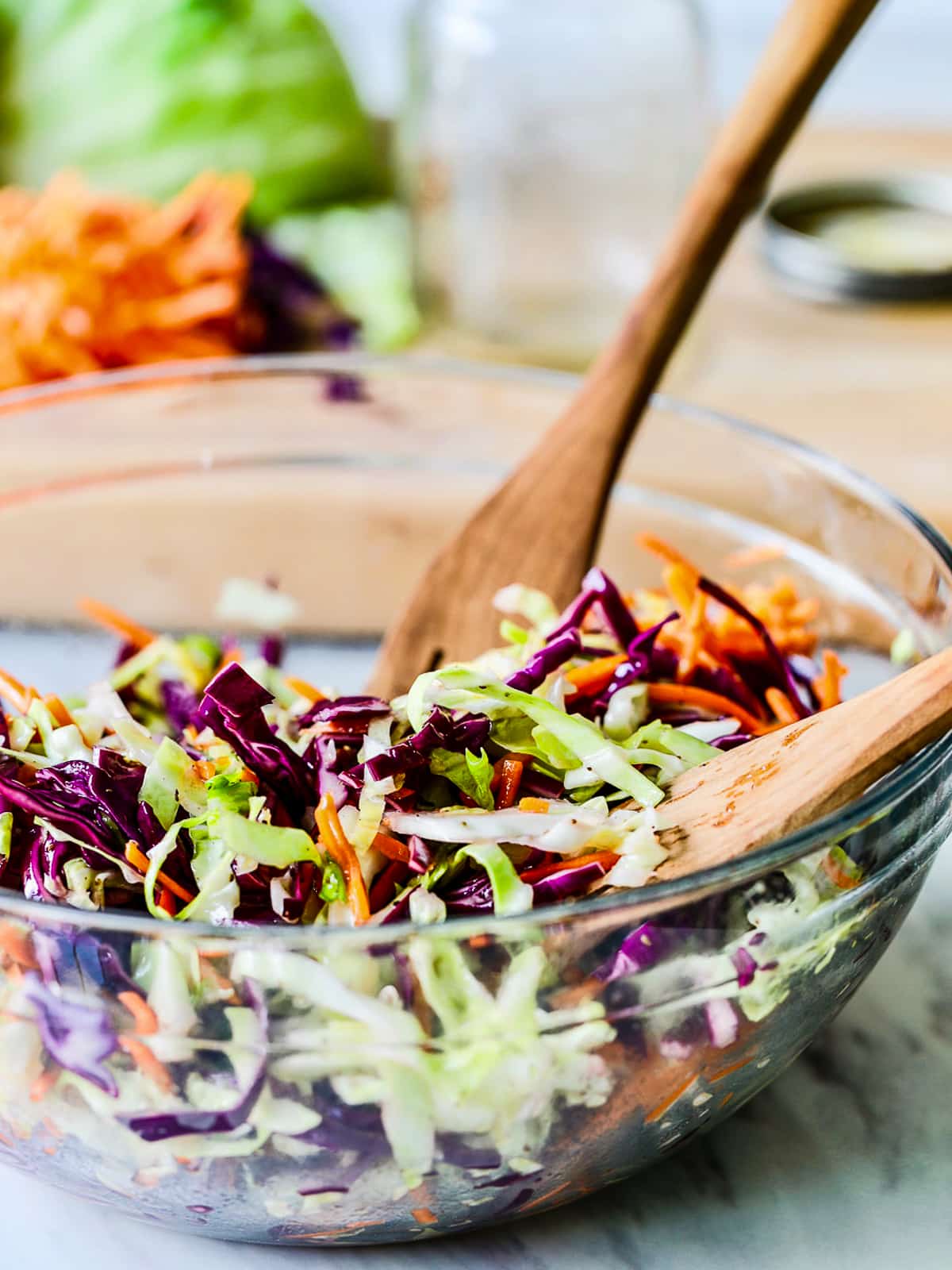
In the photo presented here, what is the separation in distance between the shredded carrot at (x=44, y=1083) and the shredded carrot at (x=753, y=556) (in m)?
0.92

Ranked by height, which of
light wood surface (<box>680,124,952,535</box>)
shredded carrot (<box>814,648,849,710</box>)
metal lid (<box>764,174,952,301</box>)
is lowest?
light wood surface (<box>680,124,952,535</box>)

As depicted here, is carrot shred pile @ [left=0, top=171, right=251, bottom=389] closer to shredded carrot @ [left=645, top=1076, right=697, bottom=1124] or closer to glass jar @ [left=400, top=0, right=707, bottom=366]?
glass jar @ [left=400, top=0, right=707, bottom=366]

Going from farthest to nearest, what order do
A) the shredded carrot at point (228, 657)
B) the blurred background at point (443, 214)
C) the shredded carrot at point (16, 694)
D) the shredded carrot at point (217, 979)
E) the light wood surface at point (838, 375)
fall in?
the blurred background at point (443, 214) → the light wood surface at point (838, 375) → the shredded carrot at point (228, 657) → the shredded carrot at point (16, 694) → the shredded carrot at point (217, 979)

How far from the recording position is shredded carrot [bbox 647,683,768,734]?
114 centimetres

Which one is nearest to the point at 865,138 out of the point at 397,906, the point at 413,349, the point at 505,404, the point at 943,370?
the point at 943,370

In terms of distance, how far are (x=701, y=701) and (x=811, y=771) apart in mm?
247

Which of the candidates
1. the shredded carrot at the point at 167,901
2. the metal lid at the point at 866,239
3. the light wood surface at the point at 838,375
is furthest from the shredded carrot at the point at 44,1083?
the metal lid at the point at 866,239

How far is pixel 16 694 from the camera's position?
1104 millimetres

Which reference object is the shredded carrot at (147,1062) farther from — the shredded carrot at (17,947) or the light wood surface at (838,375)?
the light wood surface at (838,375)

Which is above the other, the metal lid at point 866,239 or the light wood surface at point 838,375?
the metal lid at point 866,239

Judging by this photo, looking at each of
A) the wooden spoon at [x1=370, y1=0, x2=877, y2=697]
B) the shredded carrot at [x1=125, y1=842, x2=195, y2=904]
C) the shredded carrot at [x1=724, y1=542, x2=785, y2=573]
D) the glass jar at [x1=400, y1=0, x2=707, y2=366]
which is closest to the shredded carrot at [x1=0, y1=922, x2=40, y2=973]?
the shredded carrot at [x1=125, y1=842, x2=195, y2=904]

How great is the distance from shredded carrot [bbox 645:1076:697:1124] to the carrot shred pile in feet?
5.03

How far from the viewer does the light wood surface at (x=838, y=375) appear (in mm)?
2010

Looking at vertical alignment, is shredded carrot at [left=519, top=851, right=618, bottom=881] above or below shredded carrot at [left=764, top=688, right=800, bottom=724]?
above
